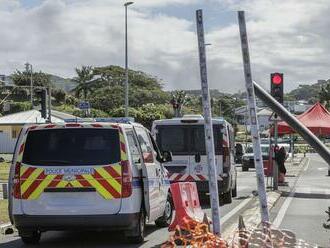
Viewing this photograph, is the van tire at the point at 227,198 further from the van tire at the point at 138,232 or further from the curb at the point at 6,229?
the van tire at the point at 138,232

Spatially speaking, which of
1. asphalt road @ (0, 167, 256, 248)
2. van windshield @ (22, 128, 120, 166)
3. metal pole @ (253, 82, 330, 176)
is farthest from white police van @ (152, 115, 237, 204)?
metal pole @ (253, 82, 330, 176)

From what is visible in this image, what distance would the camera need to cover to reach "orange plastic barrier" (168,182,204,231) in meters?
10.7

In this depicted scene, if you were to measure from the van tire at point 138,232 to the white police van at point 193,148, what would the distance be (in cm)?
668

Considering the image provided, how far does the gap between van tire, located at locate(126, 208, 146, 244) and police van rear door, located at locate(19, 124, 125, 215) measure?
1.70 ft

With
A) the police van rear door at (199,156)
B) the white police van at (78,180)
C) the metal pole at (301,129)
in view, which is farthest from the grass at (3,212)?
the metal pole at (301,129)

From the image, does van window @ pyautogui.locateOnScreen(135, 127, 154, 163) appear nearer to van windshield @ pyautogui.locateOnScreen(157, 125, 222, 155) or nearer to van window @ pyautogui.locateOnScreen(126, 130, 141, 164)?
van window @ pyautogui.locateOnScreen(126, 130, 141, 164)

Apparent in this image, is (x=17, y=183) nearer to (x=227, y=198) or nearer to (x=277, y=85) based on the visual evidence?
(x=227, y=198)

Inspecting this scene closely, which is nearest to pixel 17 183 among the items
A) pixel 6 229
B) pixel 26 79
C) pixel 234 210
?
pixel 6 229

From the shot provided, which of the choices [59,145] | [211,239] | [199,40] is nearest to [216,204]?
[211,239]

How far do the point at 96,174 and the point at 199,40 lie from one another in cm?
324

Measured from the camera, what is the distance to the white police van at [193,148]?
55.0 feet

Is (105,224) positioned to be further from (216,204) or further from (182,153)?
(182,153)

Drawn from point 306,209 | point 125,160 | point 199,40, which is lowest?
point 306,209

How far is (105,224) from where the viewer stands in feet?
31.5
